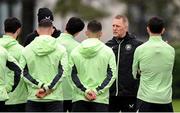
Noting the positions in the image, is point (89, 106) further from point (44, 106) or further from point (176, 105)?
point (176, 105)

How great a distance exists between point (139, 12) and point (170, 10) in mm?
1865

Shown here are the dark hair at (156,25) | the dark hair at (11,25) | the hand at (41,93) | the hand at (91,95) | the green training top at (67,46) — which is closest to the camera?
the hand at (41,93)

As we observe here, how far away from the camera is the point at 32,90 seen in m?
11.4

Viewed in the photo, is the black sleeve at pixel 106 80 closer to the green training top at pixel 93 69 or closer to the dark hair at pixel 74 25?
the green training top at pixel 93 69

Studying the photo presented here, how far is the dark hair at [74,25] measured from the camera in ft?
40.9

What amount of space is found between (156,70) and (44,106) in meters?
1.64

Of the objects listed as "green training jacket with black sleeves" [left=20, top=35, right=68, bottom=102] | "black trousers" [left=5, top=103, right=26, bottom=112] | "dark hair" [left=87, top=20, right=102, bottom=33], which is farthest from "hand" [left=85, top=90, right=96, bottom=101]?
"black trousers" [left=5, top=103, right=26, bottom=112]

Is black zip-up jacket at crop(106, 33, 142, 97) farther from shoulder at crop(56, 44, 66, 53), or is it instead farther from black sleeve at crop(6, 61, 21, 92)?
black sleeve at crop(6, 61, 21, 92)

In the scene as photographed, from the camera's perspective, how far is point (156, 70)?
11.6 meters

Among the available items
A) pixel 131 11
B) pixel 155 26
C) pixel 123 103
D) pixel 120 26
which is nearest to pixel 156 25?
pixel 155 26

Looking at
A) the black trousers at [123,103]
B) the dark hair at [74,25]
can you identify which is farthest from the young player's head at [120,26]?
the black trousers at [123,103]

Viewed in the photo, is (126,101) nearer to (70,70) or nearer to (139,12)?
(70,70)

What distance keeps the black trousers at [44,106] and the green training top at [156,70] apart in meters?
1.23

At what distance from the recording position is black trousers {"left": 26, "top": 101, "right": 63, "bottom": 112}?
37.3ft
